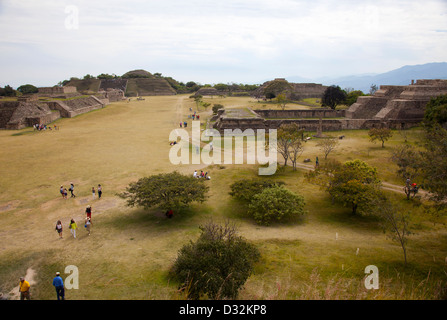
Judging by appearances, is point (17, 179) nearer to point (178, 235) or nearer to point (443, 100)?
→ point (178, 235)

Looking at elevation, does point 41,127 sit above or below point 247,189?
above

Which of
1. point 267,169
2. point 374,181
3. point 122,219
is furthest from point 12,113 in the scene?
point 374,181

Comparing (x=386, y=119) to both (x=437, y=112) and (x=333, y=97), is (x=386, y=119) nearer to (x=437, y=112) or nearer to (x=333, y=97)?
(x=437, y=112)

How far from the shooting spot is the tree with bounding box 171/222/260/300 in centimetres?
863

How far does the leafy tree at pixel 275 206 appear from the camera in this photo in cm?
1596

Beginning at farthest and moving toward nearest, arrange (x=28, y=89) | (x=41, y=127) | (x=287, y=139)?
(x=28, y=89) → (x=41, y=127) → (x=287, y=139)

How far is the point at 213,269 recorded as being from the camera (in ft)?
30.1

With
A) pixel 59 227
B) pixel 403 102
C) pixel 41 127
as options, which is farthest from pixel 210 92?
pixel 59 227

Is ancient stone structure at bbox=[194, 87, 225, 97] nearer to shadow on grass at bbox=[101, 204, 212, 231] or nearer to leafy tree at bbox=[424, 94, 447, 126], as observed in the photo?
leafy tree at bbox=[424, 94, 447, 126]

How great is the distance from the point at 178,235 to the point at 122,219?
408 cm

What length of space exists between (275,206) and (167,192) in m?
6.29

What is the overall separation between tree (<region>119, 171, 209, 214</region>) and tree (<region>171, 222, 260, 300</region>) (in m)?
5.42

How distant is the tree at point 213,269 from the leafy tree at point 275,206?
17.9ft

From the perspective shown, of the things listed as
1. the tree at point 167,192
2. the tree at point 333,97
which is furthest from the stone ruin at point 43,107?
the tree at point 333,97
